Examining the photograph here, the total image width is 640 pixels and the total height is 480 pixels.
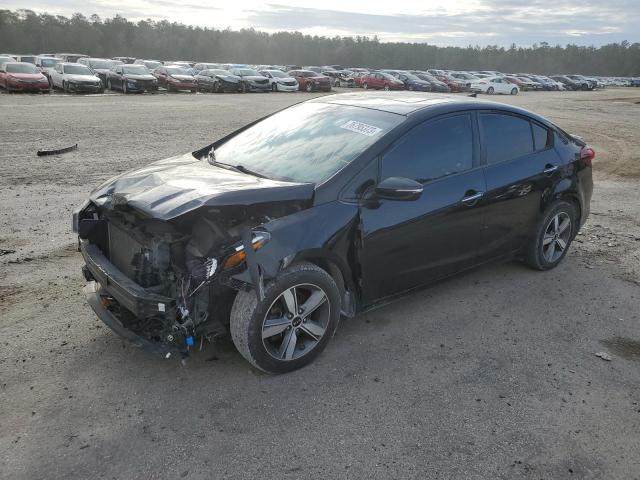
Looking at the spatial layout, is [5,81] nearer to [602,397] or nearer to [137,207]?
[137,207]

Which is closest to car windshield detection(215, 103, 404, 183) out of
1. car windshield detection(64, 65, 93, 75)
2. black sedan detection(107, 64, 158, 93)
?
car windshield detection(64, 65, 93, 75)

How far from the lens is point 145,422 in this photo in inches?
120

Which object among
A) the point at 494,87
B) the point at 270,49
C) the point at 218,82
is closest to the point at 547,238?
the point at 218,82

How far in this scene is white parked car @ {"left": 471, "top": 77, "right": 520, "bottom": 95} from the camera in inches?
1687

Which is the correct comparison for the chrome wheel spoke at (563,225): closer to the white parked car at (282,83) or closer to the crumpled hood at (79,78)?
the crumpled hood at (79,78)

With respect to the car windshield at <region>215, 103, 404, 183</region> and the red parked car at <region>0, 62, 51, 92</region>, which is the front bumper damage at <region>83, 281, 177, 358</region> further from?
the red parked car at <region>0, 62, 51, 92</region>

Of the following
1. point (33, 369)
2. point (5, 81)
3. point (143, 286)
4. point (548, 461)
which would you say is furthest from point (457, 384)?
point (5, 81)

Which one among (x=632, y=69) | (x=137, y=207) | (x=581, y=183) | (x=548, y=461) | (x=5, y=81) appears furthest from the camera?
(x=632, y=69)

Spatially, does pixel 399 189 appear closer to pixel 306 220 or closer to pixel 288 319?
pixel 306 220

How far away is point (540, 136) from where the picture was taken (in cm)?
511

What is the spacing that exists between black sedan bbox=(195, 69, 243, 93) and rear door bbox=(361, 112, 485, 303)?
3020 cm

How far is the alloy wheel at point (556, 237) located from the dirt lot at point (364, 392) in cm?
22

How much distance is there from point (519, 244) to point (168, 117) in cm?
1485

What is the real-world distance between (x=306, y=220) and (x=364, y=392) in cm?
115
